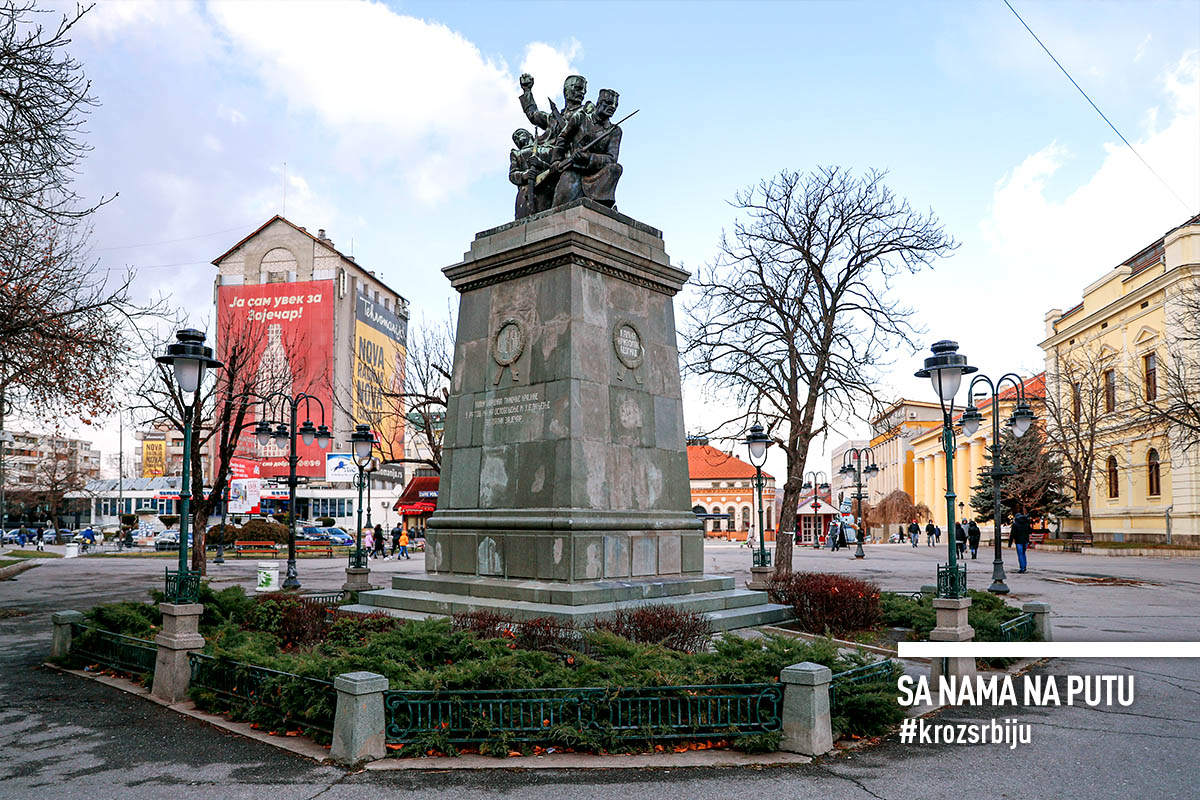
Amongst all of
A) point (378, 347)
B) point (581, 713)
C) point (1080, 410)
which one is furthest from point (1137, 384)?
point (378, 347)

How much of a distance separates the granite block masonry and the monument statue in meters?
0.67

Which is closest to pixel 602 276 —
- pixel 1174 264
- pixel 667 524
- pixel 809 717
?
pixel 667 524

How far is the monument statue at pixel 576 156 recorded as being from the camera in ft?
46.2

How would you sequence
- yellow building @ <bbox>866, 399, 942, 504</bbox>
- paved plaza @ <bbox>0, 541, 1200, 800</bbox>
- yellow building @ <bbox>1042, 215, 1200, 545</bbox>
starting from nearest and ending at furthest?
paved plaza @ <bbox>0, 541, 1200, 800</bbox>, yellow building @ <bbox>1042, 215, 1200, 545</bbox>, yellow building @ <bbox>866, 399, 942, 504</bbox>

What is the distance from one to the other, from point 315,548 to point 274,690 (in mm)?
42437

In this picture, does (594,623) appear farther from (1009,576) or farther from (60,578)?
(60,578)

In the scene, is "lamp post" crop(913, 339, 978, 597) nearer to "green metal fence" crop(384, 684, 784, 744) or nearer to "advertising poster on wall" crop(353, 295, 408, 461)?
"green metal fence" crop(384, 684, 784, 744)

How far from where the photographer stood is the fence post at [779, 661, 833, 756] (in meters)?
7.27

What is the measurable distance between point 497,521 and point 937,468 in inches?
3607

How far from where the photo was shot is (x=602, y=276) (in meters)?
13.2

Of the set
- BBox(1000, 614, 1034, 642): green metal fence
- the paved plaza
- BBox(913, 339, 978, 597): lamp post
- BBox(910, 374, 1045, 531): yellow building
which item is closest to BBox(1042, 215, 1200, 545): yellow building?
BBox(910, 374, 1045, 531): yellow building

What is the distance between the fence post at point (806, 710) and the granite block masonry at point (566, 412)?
459 centimetres
